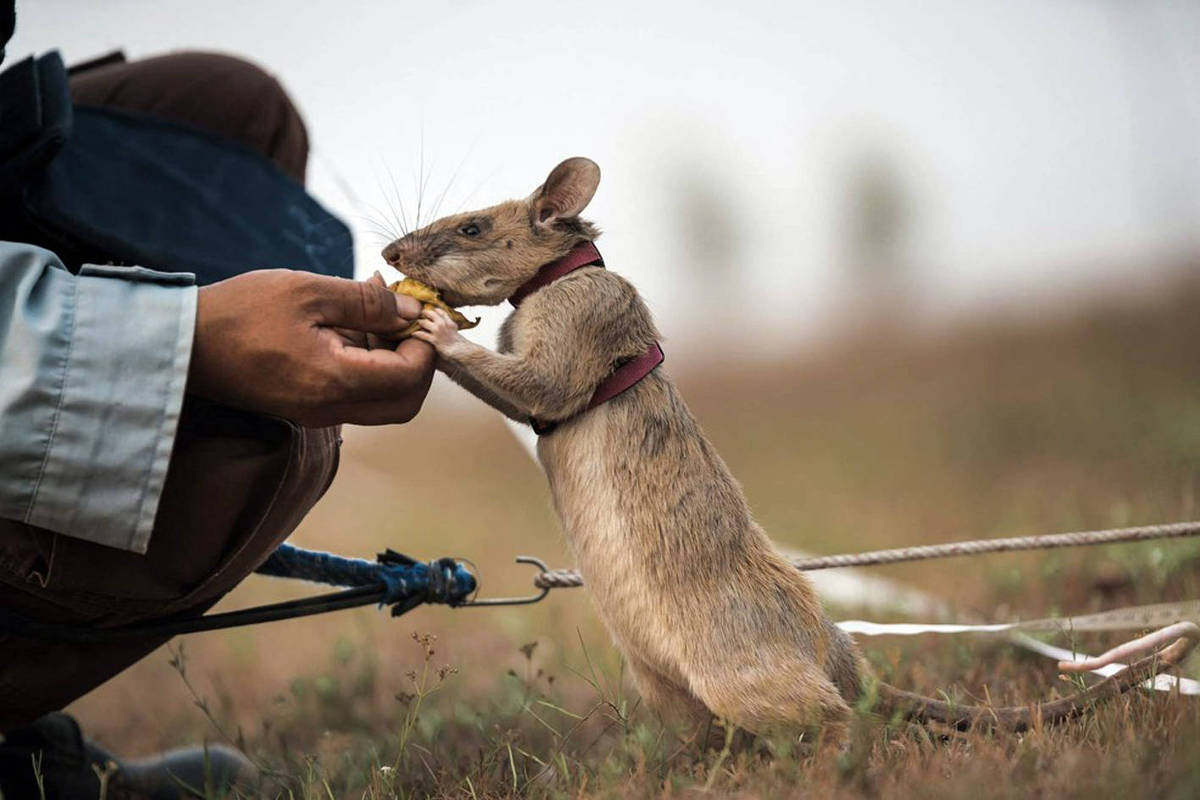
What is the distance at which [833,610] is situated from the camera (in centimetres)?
349

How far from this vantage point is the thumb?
1.65m

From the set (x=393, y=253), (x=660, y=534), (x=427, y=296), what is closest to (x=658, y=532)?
(x=660, y=534)

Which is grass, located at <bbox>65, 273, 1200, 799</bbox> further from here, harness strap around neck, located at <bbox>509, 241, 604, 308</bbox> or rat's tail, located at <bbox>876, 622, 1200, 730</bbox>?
harness strap around neck, located at <bbox>509, 241, 604, 308</bbox>

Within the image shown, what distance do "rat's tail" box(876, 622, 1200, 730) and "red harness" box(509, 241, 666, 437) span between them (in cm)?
77

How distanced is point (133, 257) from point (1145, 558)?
3.22 m

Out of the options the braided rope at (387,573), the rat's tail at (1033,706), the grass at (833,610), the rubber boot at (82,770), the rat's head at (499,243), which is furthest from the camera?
the rubber boot at (82,770)

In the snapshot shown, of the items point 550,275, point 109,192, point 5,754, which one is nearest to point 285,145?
point 109,192

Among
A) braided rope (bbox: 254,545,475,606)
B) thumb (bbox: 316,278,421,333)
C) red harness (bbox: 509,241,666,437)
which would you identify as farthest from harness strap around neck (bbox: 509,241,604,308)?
braided rope (bbox: 254,545,475,606)

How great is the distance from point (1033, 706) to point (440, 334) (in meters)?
1.34

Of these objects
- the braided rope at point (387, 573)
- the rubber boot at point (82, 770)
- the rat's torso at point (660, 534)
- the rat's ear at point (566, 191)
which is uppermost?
the rat's ear at point (566, 191)

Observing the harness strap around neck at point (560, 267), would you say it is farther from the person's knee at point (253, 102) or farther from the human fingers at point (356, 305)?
the person's knee at point (253, 102)

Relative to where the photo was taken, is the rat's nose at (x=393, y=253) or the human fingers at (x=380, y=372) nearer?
the human fingers at (x=380, y=372)

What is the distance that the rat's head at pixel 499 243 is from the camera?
6.83 feet

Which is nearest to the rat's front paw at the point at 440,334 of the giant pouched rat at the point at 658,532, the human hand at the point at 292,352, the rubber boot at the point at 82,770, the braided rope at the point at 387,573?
the giant pouched rat at the point at 658,532
